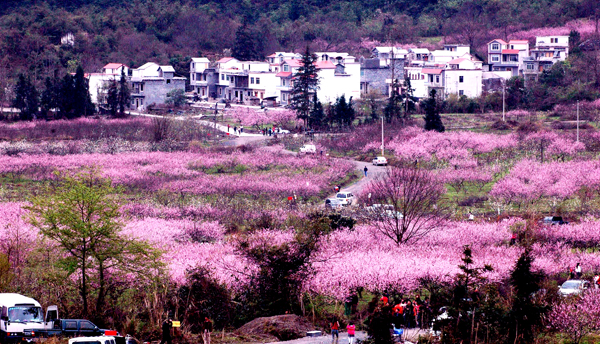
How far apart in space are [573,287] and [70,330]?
1474cm

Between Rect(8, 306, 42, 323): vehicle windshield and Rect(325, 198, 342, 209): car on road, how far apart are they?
75.3 ft

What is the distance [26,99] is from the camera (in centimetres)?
7969

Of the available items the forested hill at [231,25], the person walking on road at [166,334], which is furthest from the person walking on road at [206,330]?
the forested hill at [231,25]

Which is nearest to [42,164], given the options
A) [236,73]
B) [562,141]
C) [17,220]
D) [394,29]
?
[17,220]

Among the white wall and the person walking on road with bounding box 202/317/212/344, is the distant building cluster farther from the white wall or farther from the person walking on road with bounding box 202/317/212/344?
the person walking on road with bounding box 202/317/212/344

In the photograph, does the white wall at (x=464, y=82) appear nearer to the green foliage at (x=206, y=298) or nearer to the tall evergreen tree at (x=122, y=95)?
the tall evergreen tree at (x=122, y=95)

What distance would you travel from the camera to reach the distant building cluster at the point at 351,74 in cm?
9056

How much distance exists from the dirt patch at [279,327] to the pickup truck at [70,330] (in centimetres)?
389

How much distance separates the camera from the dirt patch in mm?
23969

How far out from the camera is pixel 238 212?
42281 mm

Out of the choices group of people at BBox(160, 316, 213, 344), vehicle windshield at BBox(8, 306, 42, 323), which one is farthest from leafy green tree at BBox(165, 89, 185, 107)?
vehicle windshield at BBox(8, 306, 42, 323)

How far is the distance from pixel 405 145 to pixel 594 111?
20.2 metres

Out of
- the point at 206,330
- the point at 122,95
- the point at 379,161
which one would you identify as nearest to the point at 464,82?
the point at 379,161

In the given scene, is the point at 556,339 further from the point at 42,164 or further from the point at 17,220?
the point at 42,164
